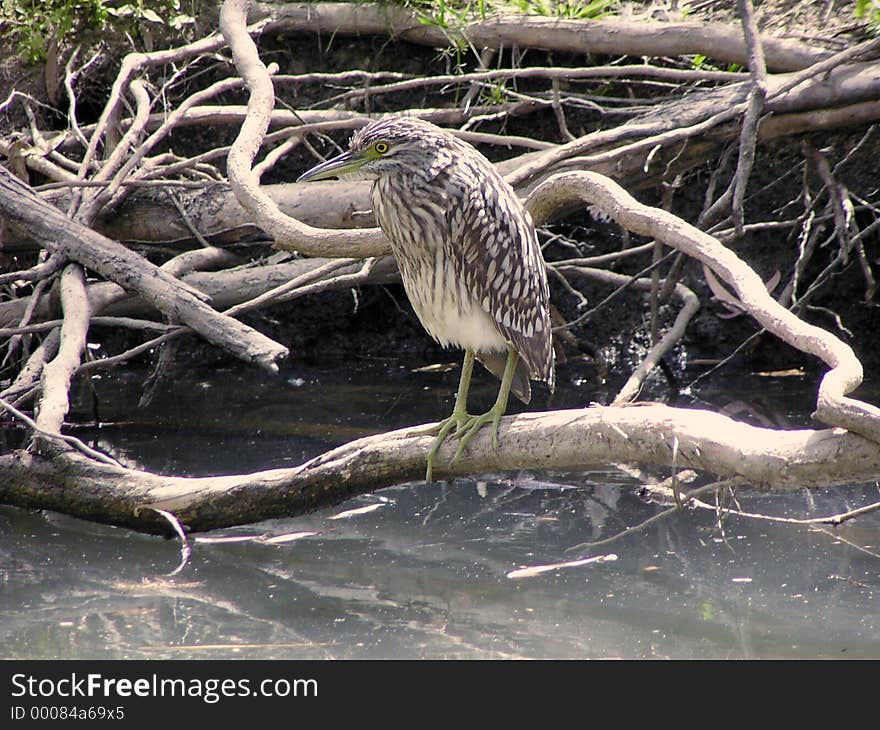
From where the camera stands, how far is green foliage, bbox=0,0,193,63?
5.38m

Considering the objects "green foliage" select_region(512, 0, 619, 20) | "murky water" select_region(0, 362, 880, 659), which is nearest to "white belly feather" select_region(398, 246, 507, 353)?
"murky water" select_region(0, 362, 880, 659)

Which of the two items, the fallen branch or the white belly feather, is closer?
the fallen branch

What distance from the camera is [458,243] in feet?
10.4

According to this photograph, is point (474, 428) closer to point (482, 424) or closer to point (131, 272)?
point (482, 424)

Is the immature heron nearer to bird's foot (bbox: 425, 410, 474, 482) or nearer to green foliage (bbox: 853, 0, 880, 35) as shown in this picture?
bird's foot (bbox: 425, 410, 474, 482)

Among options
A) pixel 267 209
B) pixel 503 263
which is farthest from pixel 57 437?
pixel 503 263

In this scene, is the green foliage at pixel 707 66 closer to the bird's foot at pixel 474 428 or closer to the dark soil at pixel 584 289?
the dark soil at pixel 584 289

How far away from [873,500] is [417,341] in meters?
3.28

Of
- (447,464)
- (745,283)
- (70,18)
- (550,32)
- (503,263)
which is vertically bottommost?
(447,464)

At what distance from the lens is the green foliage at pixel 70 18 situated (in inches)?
212

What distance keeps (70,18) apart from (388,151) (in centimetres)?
314

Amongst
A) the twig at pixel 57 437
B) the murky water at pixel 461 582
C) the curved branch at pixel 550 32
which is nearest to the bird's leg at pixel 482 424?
the murky water at pixel 461 582

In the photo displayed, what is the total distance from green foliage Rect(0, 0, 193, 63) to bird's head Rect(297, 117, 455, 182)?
10.00 feet

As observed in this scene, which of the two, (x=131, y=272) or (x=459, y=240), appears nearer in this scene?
(x=459, y=240)
